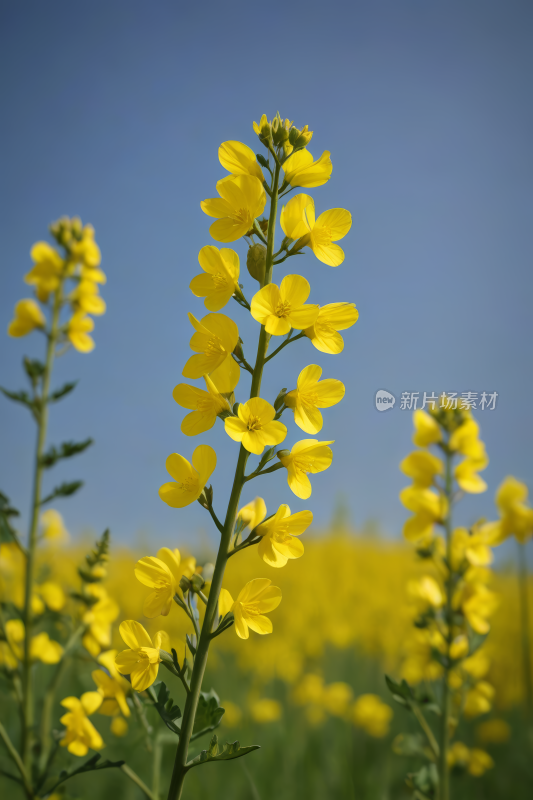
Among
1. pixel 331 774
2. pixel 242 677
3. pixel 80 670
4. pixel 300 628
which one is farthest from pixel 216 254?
pixel 300 628

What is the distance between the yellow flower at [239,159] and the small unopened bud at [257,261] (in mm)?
179

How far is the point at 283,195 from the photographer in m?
1.11

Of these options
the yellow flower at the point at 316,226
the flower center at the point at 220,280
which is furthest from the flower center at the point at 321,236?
the flower center at the point at 220,280

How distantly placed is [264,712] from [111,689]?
308 centimetres

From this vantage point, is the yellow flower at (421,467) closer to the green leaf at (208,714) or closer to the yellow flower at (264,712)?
the green leaf at (208,714)

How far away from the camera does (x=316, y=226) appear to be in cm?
110

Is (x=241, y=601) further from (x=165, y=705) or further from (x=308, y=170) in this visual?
(x=308, y=170)

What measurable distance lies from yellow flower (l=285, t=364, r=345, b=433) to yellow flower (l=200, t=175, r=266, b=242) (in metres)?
0.34

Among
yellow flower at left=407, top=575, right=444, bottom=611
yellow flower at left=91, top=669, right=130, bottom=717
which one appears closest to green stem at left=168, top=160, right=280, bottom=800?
yellow flower at left=91, top=669, right=130, bottom=717

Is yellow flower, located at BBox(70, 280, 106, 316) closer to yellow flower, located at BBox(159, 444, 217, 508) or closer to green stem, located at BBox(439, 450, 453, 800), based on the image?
yellow flower, located at BBox(159, 444, 217, 508)

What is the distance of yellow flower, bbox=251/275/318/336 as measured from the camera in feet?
3.11

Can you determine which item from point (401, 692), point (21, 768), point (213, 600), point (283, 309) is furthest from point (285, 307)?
point (21, 768)

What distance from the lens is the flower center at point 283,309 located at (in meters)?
0.99

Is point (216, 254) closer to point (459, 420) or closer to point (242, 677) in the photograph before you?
point (459, 420)
